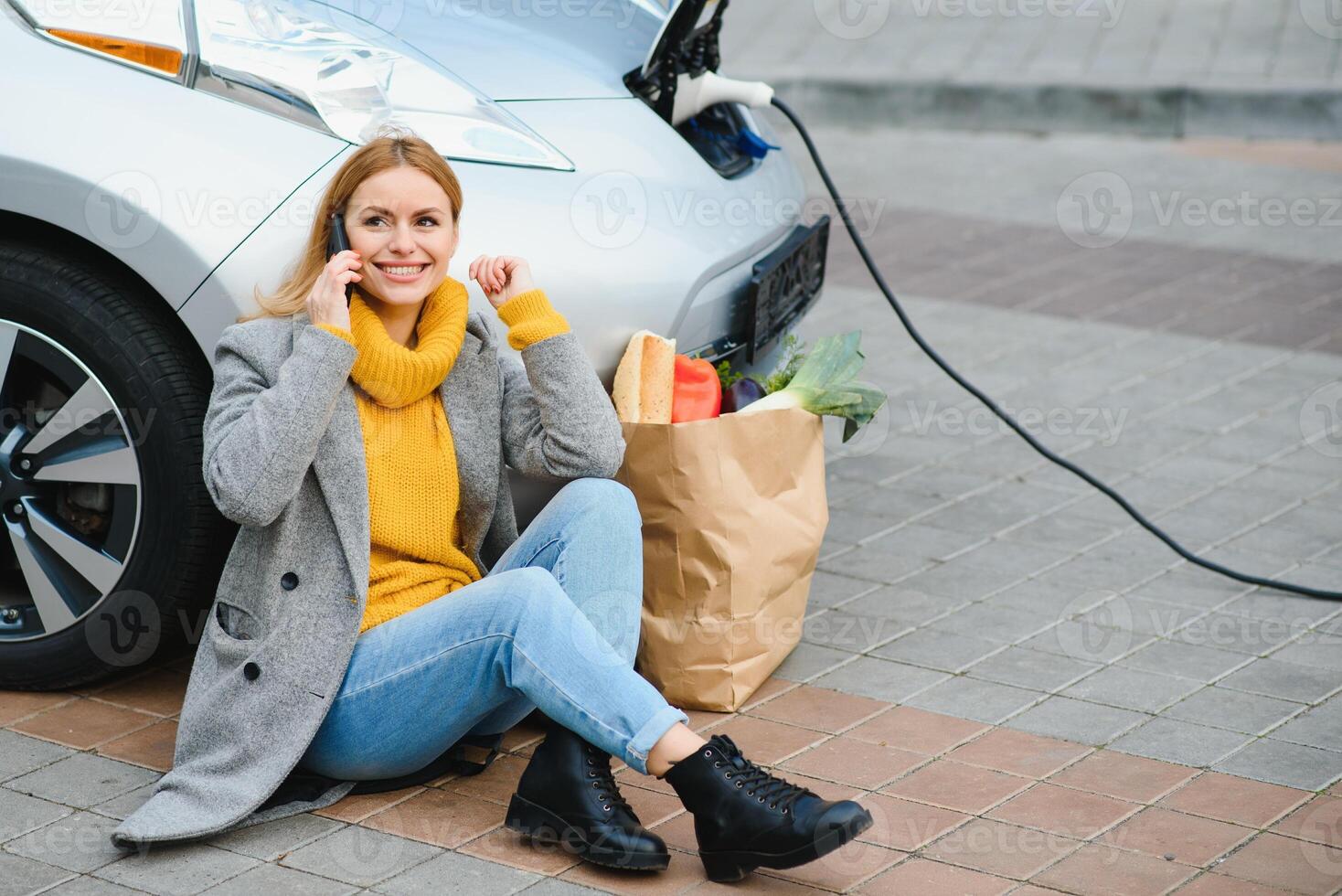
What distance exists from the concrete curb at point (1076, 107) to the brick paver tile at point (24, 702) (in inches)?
294

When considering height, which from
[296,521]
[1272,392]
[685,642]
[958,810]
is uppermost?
[1272,392]

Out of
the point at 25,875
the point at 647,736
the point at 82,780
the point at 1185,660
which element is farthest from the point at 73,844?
the point at 1185,660

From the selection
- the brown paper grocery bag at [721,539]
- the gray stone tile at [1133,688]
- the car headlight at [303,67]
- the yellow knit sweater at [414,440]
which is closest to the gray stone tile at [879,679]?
the brown paper grocery bag at [721,539]

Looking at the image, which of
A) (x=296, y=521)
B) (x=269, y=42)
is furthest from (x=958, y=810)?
(x=269, y=42)

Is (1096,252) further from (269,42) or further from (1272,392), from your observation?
(269,42)

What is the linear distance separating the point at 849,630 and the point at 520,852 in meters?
1.20

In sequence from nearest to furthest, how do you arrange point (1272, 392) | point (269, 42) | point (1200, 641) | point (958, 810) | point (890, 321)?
point (958, 810) < point (269, 42) < point (1200, 641) < point (1272, 392) < point (890, 321)

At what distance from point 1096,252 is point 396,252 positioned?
4932 mm

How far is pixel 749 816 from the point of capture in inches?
102

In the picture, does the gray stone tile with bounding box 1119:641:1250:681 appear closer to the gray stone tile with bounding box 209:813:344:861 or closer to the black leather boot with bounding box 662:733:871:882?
the black leather boot with bounding box 662:733:871:882

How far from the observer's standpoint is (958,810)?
9.45ft

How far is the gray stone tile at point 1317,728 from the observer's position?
3166mm

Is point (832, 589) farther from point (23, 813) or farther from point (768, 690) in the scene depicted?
point (23, 813)

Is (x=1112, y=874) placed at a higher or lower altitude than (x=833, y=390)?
lower
